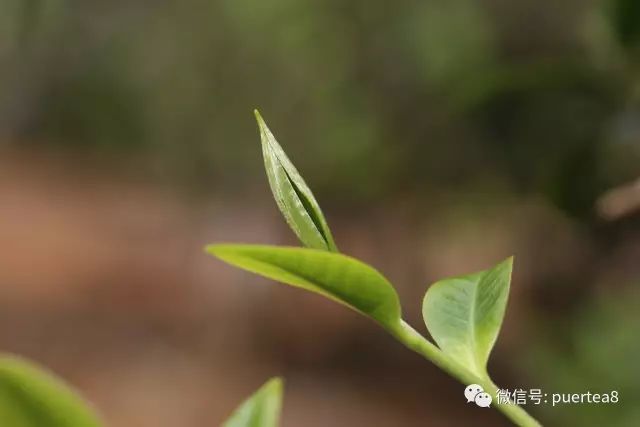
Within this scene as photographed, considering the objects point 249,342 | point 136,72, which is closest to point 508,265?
point 249,342

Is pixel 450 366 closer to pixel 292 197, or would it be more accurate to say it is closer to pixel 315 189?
pixel 292 197

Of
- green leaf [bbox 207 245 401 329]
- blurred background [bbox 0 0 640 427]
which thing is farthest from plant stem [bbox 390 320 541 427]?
blurred background [bbox 0 0 640 427]

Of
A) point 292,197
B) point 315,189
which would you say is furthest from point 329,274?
point 315,189

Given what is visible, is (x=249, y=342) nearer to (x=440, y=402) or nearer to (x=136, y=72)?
(x=440, y=402)

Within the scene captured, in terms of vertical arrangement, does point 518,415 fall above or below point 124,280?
below

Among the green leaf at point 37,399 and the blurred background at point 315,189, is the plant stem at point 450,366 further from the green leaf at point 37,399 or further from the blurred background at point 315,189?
the blurred background at point 315,189

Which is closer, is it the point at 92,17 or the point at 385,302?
the point at 385,302

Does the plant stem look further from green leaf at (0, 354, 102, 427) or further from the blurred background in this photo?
the blurred background
